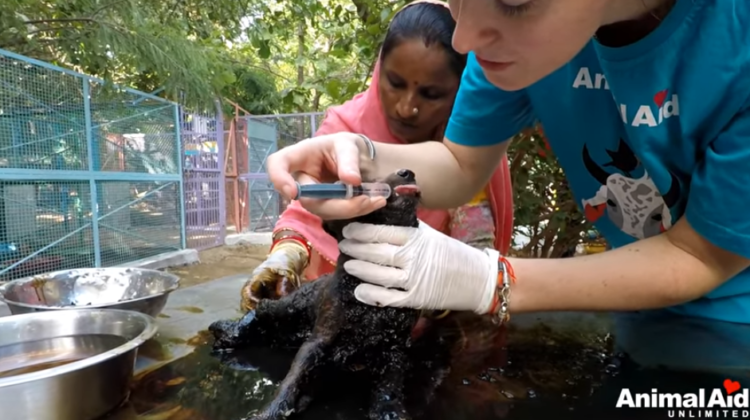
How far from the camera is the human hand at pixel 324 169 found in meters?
0.94

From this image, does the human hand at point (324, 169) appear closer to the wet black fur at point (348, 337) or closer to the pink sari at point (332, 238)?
the wet black fur at point (348, 337)

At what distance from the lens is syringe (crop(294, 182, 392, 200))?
93 centimetres

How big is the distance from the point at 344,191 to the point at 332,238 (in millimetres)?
1050

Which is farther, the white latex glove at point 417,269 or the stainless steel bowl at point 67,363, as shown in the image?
the white latex glove at point 417,269

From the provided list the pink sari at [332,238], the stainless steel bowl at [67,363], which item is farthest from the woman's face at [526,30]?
the pink sari at [332,238]

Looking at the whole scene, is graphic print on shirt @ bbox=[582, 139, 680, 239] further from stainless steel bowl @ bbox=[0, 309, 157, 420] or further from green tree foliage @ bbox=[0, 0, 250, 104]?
green tree foliage @ bbox=[0, 0, 250, 104]

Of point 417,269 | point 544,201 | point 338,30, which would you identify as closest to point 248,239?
point 338,30

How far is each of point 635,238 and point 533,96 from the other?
484 mm

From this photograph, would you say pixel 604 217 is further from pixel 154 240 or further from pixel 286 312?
pixel 154 240

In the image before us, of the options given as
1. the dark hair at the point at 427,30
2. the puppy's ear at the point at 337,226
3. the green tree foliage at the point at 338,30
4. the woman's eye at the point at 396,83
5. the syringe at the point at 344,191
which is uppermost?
the green tree foliage at the point at 338,30

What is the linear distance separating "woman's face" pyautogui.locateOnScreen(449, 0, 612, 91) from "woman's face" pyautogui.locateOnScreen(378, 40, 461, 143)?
82 cm

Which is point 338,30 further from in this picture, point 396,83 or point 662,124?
point 662,124

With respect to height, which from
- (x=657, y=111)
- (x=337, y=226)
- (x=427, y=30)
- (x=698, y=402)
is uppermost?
(x=427, y=30)

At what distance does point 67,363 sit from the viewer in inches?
36.6
